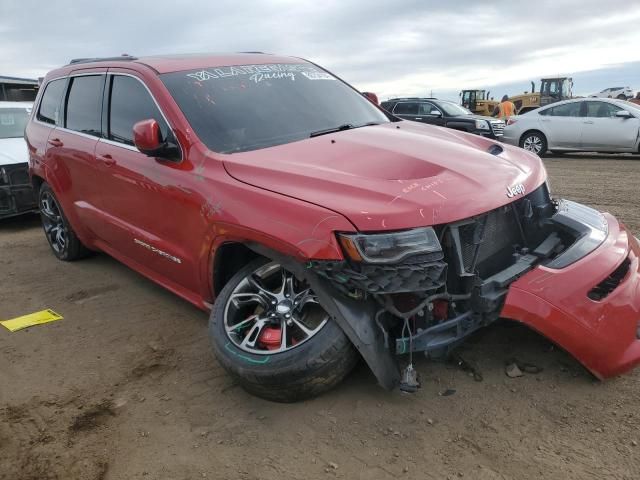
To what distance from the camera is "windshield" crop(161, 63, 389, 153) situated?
10.9 feet

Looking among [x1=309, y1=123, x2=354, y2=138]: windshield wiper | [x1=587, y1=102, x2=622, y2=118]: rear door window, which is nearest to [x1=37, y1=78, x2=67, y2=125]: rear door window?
[x1=309, y1=123, x2=354, y2=138]: windshield wiper

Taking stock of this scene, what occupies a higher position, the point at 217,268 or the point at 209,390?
the point at 217,268

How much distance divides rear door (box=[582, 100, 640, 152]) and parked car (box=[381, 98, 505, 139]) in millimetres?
2347

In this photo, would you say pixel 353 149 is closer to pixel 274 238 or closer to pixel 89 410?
pixel 274 238

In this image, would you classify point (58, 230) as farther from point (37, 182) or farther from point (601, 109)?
point (601, 109)

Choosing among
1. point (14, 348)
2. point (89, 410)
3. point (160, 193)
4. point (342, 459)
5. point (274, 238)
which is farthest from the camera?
point (14, 348)

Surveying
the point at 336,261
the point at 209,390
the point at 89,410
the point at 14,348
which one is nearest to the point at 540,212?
the point at 336,261

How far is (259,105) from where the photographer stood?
11.7 feet

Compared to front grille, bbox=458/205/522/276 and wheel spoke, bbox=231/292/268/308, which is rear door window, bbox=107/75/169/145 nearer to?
wheel spoke, bbox=231/292/268/308

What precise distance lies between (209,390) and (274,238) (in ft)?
3.28

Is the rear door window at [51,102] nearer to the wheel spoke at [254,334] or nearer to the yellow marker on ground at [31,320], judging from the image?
the yellow marker on ground at [31,320]

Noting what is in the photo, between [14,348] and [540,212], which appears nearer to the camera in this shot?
[540,212]

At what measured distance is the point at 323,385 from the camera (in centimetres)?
271

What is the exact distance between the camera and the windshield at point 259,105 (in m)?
3.33
